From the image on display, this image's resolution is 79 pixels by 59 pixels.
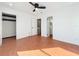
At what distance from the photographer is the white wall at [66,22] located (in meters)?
4.91

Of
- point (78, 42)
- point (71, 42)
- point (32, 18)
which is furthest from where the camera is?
point (32, 18)

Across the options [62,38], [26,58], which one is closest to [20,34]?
[62,38]

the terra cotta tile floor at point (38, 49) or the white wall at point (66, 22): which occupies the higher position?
the white wall at point (66, 22)

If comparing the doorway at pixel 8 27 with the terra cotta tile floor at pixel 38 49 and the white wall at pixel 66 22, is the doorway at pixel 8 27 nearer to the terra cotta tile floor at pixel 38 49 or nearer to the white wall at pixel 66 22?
the terra cotta tile floor at pixel 38 49

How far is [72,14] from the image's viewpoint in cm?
507

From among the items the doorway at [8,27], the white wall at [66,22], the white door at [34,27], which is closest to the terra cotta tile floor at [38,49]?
the white wall at [66,22]

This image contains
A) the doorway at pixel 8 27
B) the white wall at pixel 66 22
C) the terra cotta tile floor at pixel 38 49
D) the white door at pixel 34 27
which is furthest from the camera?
the white door at pixel 34 27

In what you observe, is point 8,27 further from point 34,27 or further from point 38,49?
point 38,49

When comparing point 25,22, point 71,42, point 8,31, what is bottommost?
point 71,42

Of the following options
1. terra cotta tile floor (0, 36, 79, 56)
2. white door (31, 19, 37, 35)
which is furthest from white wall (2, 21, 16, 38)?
terra cotta tile floor (0, 36, 79, 56)

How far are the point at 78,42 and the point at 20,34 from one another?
404 cm

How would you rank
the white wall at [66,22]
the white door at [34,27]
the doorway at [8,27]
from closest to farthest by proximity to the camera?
the white wall at [66,22] → the doorway at [8,27] → the white door at [34,27]

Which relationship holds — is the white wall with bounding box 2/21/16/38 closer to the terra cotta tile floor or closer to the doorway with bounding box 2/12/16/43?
the doorway with bounding box 2/12/16/43

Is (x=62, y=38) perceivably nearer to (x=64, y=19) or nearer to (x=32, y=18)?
(x=64, y=19)
